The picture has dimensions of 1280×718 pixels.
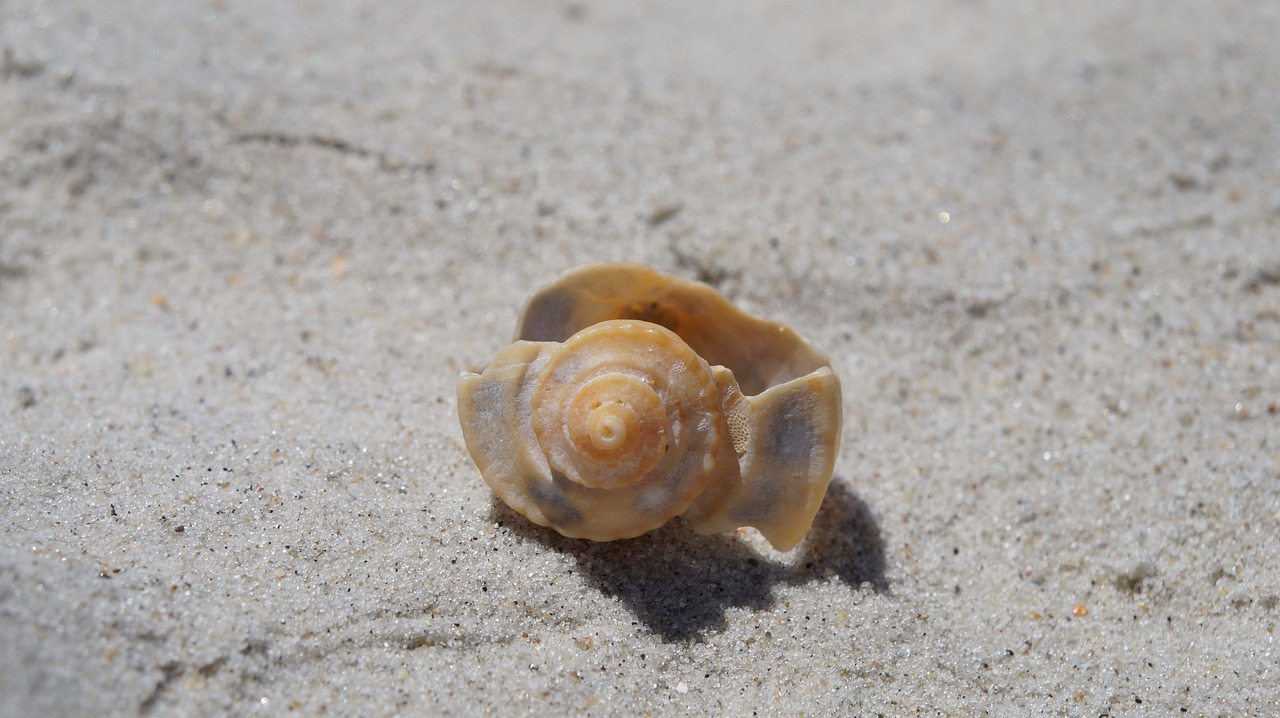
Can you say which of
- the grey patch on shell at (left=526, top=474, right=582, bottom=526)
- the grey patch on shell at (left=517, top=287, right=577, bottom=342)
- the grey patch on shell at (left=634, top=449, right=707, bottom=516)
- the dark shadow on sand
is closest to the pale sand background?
the dark shadow on sand

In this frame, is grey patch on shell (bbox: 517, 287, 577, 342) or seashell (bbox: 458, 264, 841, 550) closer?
seashell (bbox: 458, 264, 841, 550)

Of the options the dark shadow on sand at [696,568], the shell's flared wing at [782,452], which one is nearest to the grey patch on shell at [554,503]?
the dark shadow on sand at [696,568]

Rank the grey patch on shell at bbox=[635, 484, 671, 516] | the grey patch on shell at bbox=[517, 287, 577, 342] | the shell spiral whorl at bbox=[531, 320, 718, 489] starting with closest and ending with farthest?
1. the shell spiral whorl at bbox=[531, 320, 718, 489]
2. the grey patch on shell at bbox=[635, 484, 671, 516]
3. the grey patch on shell at bbox=[517, 287, 577, 342]

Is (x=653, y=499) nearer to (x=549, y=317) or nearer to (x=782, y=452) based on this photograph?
(x=782, y=452)

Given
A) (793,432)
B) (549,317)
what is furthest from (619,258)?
(793,432)

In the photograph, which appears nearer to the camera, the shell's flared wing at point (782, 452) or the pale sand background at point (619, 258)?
the pale sand background at point (619, 258)

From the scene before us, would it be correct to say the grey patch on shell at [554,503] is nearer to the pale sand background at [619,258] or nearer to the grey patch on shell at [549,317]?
the pale sand background at [619,258]

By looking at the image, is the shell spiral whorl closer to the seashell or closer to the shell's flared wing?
the seashell
